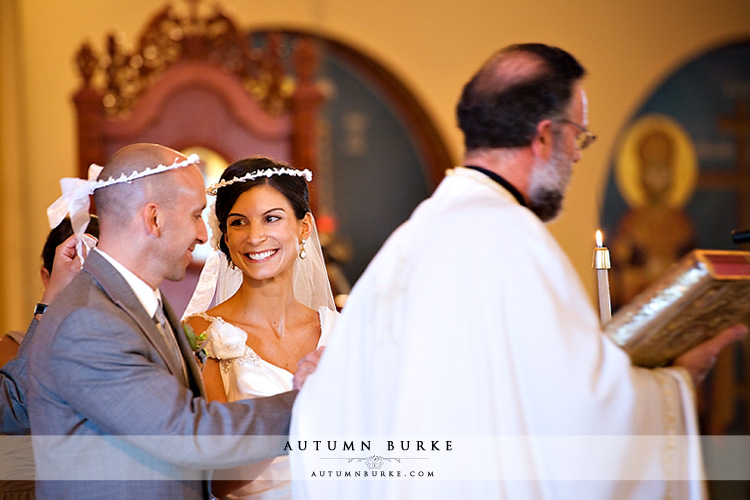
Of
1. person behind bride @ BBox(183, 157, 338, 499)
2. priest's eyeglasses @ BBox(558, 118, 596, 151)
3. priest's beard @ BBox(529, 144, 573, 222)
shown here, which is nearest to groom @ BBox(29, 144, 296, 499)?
person behind bride @ BBox(183, 157, 338, 499)

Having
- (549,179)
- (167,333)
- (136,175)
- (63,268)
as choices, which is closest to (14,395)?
(63,268)

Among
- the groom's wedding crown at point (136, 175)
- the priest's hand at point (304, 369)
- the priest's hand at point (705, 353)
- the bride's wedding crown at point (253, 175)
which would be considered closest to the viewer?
the priest's hand at point (705, 353)

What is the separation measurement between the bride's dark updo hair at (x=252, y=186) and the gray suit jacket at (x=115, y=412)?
100 cm

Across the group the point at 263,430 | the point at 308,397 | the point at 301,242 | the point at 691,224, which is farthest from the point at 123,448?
the point at 691,224

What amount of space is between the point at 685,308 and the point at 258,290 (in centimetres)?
182

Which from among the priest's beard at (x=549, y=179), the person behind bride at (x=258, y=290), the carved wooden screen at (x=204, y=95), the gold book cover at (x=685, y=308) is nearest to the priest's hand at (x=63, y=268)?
the person behind bride at (x=258, y=290)

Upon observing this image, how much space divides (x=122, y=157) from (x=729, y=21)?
357 inches

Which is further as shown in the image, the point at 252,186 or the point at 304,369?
the point at 252,186

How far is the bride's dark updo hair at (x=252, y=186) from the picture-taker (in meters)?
3.37

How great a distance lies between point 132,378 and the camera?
2.25m

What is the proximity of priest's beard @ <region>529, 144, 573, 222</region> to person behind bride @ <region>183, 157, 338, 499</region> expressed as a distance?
132 centimetres

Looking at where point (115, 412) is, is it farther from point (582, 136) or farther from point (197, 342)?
point (582, 136)

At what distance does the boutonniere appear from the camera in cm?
283

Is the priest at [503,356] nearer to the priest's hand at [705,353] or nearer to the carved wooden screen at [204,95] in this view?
the priest's hand at [705,353]
